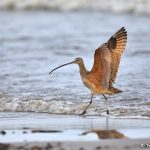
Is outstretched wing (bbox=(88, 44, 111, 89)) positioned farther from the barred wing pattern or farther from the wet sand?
the wet sand

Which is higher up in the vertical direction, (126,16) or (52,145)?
(126,16)

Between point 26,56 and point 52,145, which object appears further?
point 26,56

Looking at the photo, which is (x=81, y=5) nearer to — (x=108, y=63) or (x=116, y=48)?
(x=116, y=48)

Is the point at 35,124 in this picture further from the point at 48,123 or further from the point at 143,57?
the point at 143,57

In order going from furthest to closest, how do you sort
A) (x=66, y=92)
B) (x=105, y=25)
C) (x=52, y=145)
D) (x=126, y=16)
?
(x=126, y=16) < (x=105, y=25) < (x=66, y=92) < (x=52, y=145)

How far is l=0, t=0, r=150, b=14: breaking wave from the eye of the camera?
24516 millimetres

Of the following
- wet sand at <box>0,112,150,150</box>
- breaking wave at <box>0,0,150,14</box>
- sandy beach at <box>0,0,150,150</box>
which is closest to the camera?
wet sand at <box>0,112,150,150</box>

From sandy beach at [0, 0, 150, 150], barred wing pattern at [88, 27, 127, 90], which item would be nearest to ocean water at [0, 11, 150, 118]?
sandy beach at [0, 0, 150, 150]

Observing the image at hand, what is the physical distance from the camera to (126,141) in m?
7.43

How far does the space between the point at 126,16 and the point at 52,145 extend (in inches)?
635

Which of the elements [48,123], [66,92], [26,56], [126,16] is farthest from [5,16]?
[48,123]

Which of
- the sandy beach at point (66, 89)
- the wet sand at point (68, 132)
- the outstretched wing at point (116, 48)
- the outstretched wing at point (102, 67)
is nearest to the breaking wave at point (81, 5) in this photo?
the sandy beach at point (66, 89)

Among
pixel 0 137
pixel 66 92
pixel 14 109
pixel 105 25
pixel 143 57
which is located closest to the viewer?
pixel 0 137

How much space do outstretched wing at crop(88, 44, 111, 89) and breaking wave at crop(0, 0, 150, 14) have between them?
14392 mm
